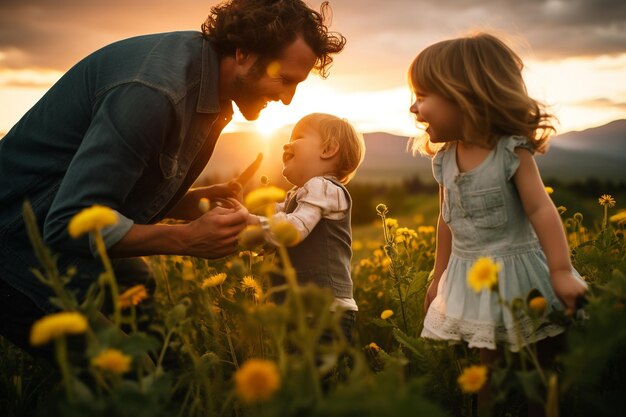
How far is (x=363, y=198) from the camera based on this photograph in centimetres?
2059

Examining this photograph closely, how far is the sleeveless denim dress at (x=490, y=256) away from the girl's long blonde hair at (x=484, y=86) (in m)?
0.08

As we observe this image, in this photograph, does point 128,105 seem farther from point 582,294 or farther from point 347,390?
point 582,294

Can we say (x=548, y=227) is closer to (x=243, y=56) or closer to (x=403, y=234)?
(x=403, y=234)

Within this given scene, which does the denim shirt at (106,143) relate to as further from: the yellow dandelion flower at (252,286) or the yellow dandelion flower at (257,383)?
the yellow dandelion flower at (257,383)

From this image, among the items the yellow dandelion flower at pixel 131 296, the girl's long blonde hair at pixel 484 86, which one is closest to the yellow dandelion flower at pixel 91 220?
the yellow dandelion flower at pixel 131 296

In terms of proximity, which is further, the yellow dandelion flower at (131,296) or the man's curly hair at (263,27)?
the man's curly hair at (263,27)

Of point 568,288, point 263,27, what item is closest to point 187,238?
point 263,27

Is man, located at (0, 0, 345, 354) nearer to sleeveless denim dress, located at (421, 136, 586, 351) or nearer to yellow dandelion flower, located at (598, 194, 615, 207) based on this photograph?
sleeveless denim dress, located at (421, 136, 586, 351)

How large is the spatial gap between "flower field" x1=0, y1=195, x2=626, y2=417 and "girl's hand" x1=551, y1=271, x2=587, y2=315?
0.16ft

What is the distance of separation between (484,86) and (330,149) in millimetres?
897

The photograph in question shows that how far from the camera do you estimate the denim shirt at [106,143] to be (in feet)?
7.07

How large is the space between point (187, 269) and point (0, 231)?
1.37m

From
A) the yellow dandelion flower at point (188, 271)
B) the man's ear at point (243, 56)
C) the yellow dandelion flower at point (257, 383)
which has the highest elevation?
the man's ear at point (243, 56)

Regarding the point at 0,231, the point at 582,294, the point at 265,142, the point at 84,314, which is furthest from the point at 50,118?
the point at 582,294
